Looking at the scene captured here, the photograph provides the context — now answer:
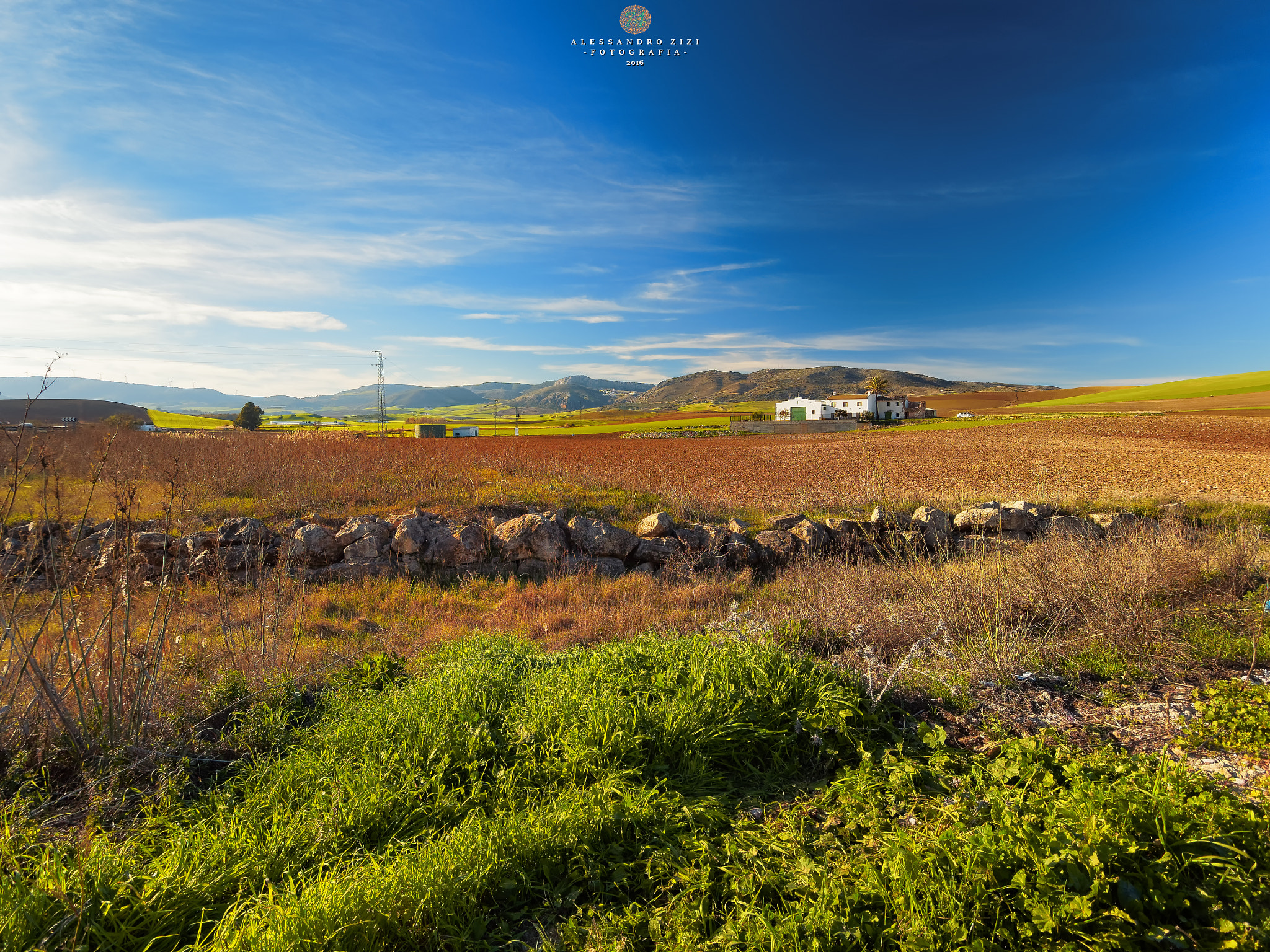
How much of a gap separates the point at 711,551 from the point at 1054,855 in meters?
7.14

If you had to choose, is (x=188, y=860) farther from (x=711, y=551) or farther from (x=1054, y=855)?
(x=711, y=551)

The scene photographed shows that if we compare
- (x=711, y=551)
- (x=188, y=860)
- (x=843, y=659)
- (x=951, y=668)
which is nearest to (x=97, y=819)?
(x=188, y=860)

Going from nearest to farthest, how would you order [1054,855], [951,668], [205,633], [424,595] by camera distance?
[1054,855], [951,668], [205,633], [424,595]

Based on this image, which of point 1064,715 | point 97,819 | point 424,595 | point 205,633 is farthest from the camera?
point 424,595

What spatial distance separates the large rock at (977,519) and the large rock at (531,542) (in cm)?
748

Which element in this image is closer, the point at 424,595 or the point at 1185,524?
the point at 424,595

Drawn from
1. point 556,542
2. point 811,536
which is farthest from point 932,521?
point 556,542

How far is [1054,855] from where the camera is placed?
226 centimetres

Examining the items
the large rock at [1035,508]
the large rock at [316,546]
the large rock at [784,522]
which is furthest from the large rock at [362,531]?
the large rock at [1035,508]

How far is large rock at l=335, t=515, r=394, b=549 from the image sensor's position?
9.25 m

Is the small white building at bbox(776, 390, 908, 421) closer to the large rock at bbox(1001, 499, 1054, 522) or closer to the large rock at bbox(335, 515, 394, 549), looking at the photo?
the large rock at bbox(1001, 499, 1054, 522)

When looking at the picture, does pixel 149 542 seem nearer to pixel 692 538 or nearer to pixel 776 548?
pixel 692 538

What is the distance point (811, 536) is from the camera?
970cm

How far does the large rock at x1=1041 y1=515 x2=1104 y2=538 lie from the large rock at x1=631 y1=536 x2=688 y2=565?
20.3 feet
